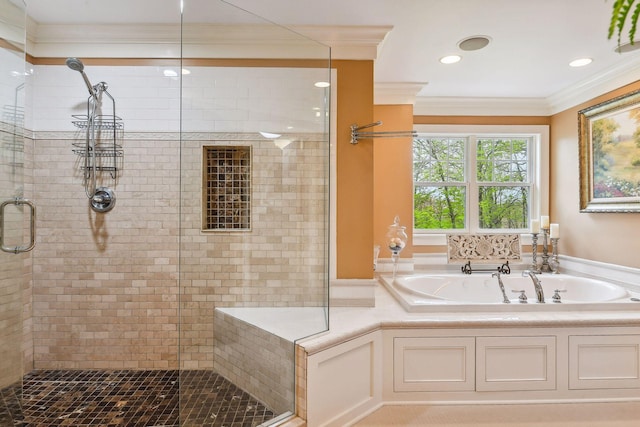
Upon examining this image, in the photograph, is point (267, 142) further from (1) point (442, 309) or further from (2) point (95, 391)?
(2) point (95, 391)

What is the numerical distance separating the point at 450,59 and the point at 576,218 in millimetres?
1979

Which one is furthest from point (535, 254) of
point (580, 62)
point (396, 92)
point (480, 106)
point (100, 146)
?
point (100, 146)

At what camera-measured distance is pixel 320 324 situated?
1.98 meters

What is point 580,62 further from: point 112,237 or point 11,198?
point 11,198

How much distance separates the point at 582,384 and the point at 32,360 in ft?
11.8

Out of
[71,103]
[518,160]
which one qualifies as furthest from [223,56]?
[518,160]

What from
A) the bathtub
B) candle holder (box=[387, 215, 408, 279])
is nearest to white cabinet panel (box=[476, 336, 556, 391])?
the bathtub

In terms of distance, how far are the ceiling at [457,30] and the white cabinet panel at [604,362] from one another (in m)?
1.95

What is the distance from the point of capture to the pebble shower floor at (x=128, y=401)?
175 centimetres

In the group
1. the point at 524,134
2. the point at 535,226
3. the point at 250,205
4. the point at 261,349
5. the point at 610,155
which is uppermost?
the point at 524,134

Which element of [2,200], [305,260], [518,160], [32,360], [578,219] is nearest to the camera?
[2,200]

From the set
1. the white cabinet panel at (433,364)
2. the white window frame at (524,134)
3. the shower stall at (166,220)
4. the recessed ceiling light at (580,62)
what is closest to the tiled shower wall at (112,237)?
the shower stall at (166,220)

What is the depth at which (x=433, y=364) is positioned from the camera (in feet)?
6.77

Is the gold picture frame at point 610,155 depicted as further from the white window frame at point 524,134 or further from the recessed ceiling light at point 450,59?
the recessed ceiling light at point 450,59
